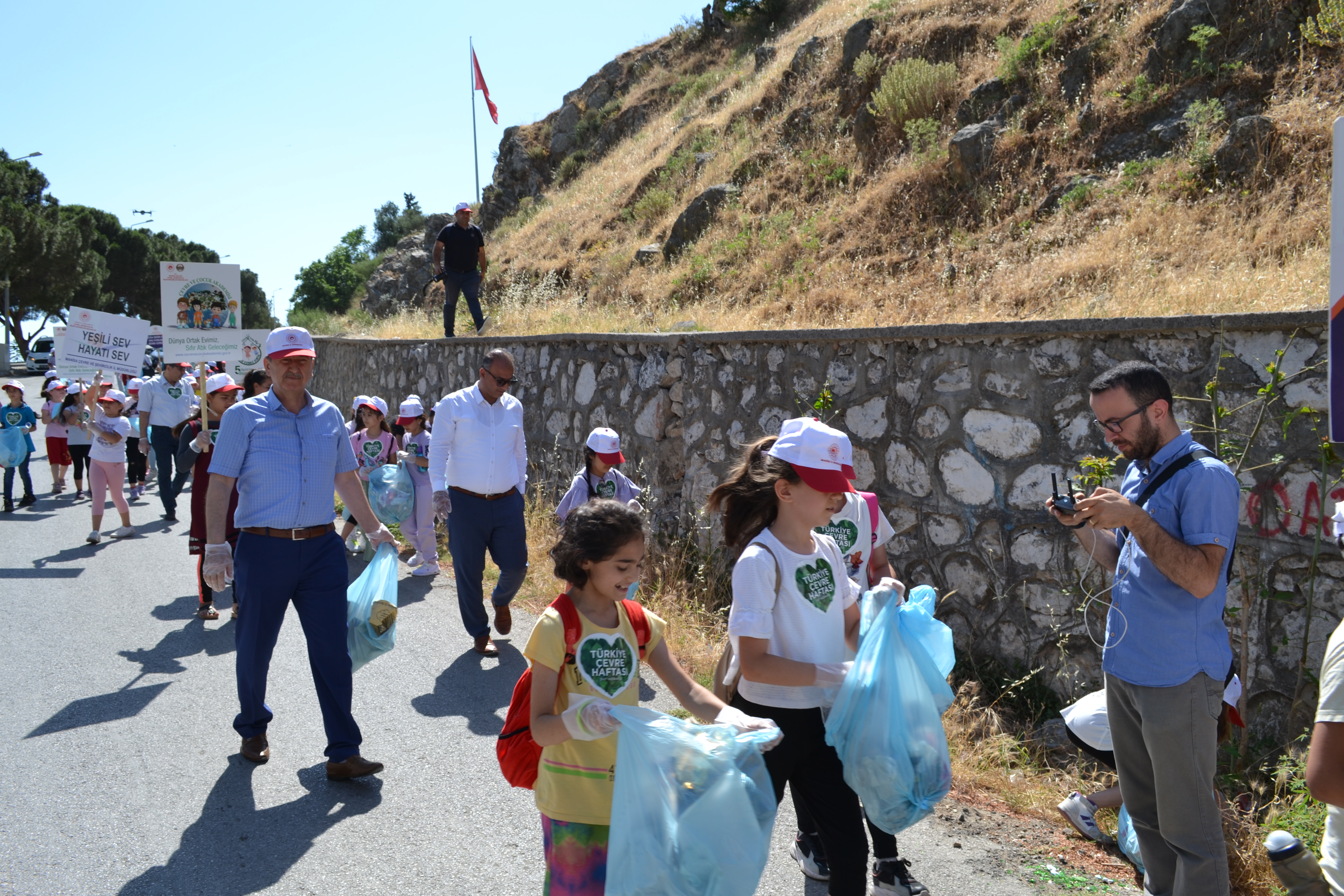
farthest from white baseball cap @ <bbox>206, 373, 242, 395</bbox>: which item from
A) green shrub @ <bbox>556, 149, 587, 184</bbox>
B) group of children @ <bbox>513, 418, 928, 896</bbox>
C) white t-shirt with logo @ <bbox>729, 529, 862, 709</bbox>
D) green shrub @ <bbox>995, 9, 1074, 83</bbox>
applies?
green shrub @ <bbox>556, 149, 587, 184</bbox>

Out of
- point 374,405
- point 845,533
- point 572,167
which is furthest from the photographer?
point 572,167

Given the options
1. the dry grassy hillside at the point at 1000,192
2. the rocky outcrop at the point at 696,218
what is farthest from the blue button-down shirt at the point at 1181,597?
the rocky outcrop at the point at 696,218

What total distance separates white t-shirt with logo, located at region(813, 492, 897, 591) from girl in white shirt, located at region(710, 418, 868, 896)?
1.19m

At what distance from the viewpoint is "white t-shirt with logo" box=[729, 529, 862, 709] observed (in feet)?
8.91

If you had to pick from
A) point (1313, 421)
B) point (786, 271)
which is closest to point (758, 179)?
point (786, 271)

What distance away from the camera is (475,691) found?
5508 mm

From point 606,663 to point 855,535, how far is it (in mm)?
1861

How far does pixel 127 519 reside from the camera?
33.9 feet

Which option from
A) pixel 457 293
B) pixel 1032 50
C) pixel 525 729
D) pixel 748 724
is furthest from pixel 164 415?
pixel 1032 50

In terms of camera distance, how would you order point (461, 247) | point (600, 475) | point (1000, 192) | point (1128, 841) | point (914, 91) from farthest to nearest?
point (461, 247)
point (914, 91)
point (1000, 192)
point (600, 475)
point (1128, 841)

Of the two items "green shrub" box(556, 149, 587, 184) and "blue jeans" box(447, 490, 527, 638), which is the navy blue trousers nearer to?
"blue jeans" box(447, 490, 527, 638)

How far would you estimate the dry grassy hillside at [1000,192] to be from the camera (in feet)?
22.4

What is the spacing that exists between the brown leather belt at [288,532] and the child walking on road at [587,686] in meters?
2.14

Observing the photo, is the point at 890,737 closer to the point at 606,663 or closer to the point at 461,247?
the point at 606,663
